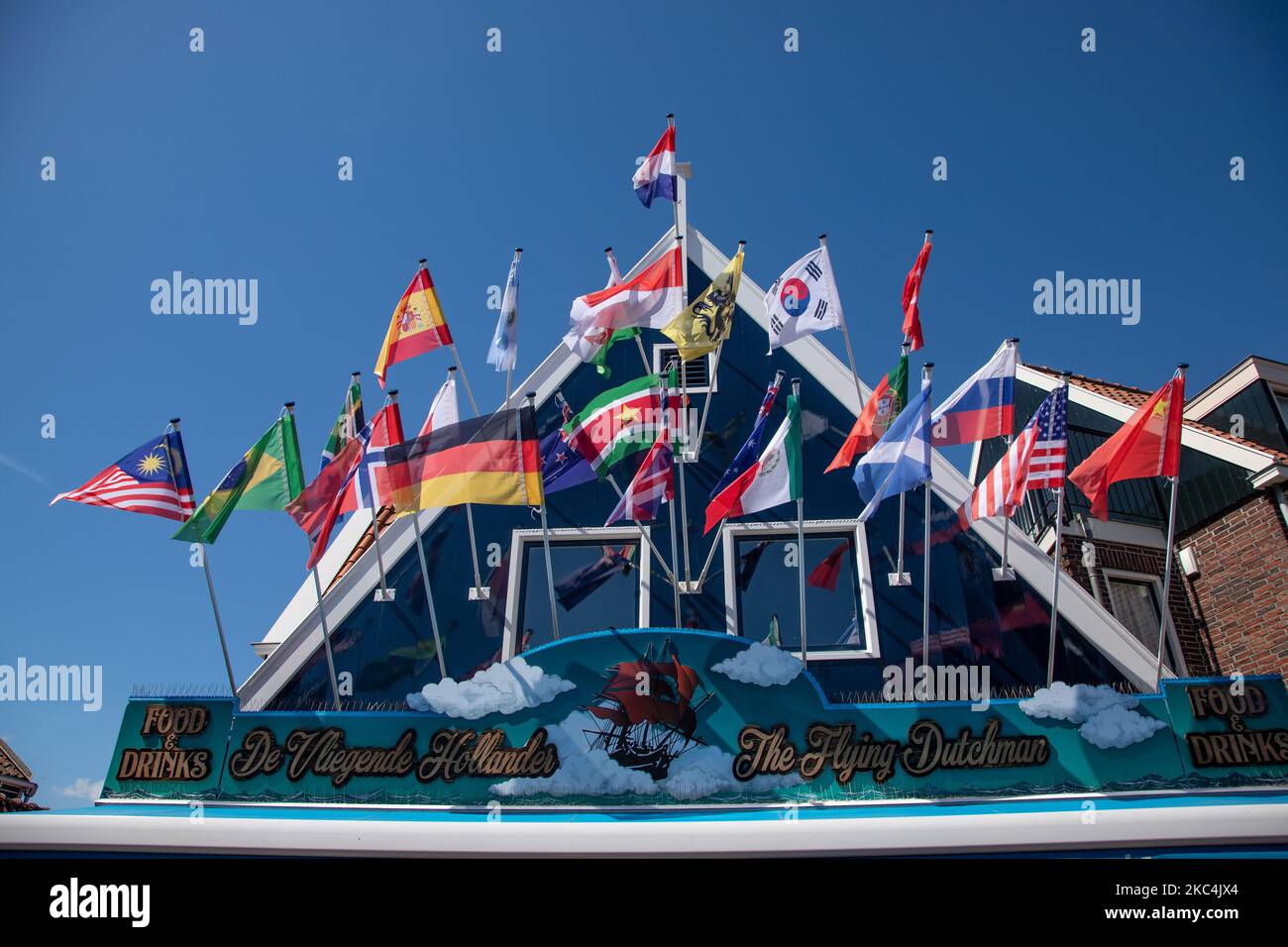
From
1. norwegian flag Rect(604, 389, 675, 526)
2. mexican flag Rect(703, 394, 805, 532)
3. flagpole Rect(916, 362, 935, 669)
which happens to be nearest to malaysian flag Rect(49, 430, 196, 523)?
norwegian flag Rect(604, 389, 675, 526)

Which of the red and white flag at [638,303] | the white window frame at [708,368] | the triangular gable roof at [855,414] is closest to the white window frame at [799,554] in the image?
the triangular gable roof at [855,414]

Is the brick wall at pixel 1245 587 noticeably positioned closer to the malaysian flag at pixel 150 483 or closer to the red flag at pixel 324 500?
the red flag at pixel 324 500

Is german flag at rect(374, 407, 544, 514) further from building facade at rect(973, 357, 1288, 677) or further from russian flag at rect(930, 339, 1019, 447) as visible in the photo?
building facade at rect(973, 357, 1288, 677)

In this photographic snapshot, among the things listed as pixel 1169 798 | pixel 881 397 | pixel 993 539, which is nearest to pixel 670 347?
pixel 881 397

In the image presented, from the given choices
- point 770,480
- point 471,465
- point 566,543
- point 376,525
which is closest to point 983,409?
point 770,480

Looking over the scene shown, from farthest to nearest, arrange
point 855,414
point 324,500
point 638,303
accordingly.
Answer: point 855,414, point 638,303, point 324,500

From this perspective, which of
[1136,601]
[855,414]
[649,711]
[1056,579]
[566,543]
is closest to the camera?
[649,711]

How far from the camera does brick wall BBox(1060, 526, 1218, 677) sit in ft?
46.5

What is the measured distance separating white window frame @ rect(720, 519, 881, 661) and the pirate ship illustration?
1965 mm

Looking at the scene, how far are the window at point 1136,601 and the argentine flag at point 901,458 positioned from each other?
5767mm

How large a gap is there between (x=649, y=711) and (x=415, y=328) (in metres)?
6.74

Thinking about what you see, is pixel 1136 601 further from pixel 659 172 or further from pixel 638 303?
pixel 659 172

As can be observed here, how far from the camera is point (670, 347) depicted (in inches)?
596

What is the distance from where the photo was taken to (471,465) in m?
10.8
